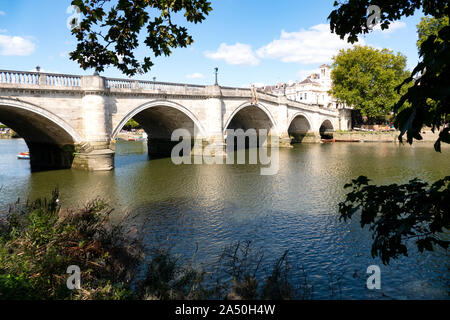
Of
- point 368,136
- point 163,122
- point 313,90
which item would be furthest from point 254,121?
point 313,90

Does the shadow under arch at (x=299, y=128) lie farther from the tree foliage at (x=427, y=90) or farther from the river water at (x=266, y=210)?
the tree foliage at (x=427, y=90)

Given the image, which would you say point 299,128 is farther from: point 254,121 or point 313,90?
point 313,90

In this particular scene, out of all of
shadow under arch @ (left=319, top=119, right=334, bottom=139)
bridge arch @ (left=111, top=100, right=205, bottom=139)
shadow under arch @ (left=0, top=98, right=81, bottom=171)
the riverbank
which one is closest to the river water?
shadow under arch @ (left=0, top=98, right=81, bottom=171)

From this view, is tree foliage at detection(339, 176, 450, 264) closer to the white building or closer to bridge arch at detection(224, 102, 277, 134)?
bridge arch at detection(224, 102, 277, 134)

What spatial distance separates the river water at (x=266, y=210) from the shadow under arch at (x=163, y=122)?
518 cm

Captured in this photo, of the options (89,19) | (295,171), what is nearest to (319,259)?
(89,19)

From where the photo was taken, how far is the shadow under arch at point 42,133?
62.4 ft

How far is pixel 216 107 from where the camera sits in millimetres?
29766

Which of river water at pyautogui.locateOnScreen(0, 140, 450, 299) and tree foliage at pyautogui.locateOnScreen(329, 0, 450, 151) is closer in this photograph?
tree foliage at pyautogui.locateOnScreen(329, 0, 450, 151)

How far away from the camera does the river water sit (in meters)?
7.06

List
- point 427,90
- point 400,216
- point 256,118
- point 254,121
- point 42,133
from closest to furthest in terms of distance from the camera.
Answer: point 427,90, point 400,216, point 42,133, point 256,118, point 254,121

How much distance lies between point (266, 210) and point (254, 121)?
2948 centimetres

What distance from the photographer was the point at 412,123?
93.7 inches

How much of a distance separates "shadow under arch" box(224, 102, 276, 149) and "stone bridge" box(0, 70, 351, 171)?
8.79 ft
